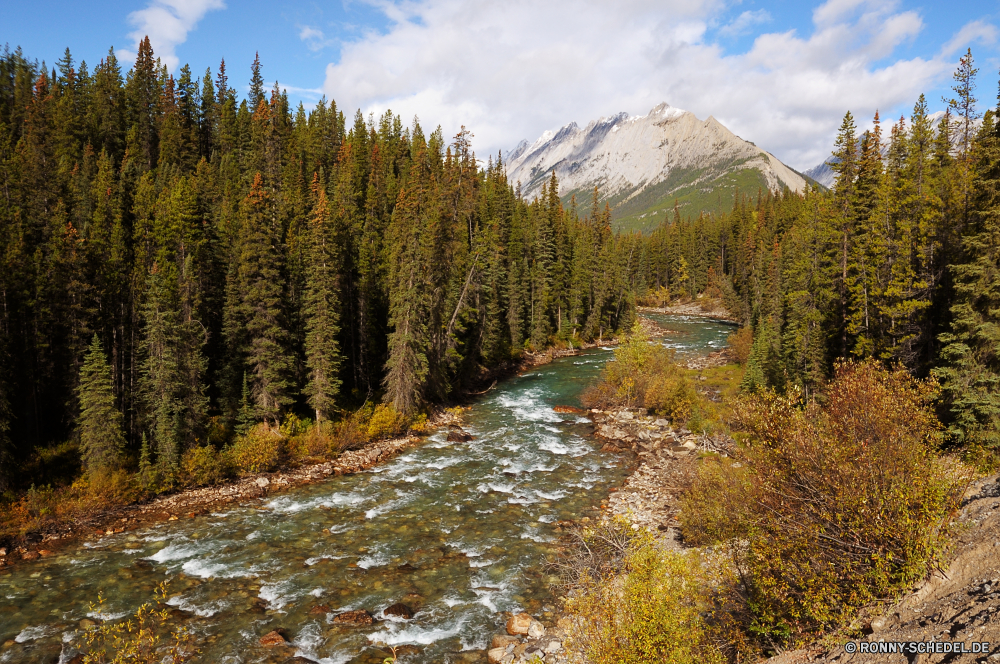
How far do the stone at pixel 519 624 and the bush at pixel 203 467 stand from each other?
72.1ft

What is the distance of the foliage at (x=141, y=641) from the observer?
15984 millimetres

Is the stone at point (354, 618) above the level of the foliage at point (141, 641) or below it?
below

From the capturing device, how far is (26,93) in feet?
267

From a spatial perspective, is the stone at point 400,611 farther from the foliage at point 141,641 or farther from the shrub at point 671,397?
the shrub at point 671,397

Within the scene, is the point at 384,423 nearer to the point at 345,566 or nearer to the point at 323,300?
the point at 323,300

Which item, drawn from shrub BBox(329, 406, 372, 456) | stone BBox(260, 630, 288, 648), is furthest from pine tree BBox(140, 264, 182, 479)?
stone BBox(260, 630, 288, 648)

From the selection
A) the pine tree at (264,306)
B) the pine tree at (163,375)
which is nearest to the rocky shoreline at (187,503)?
the pine tree at (163,375)

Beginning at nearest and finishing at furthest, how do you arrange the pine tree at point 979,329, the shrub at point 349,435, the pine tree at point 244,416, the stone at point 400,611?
the stone at point 400,611 → the pine tree at point 979,329 → the pine tree at point 244,416 → the shrub at point 349,435

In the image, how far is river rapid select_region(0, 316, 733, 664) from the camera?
1741 centimetres

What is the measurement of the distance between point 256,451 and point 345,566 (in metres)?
14.2

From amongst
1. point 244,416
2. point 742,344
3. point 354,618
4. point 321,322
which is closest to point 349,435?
point 244,416

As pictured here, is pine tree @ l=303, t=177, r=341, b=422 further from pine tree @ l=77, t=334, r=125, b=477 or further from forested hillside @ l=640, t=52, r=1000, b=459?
forested hillside @ l=640, t=52, r=1000, b=459

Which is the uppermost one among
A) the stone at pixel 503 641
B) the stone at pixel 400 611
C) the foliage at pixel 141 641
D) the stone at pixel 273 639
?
the foliage at pixel 141 641

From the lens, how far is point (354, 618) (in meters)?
18.4
